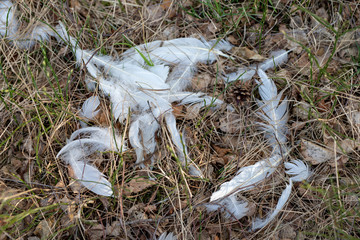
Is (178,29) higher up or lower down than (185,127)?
higher up

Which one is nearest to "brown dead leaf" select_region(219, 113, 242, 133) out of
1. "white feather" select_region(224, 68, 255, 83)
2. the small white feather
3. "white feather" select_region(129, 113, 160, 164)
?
"white feather" select_region(224, 68, 255, 83)

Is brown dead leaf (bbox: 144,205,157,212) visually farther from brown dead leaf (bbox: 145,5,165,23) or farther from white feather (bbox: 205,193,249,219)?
brown dead leaf (bbox: 145,5,165,23)

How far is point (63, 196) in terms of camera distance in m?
2.47

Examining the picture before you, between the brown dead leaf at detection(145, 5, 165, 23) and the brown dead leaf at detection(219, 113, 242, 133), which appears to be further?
the brown dead leaf at detection(145, 5, 165, 23)

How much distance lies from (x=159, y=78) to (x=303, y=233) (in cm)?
161

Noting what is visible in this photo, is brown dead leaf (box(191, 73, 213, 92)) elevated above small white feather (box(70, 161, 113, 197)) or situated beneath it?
elevated above

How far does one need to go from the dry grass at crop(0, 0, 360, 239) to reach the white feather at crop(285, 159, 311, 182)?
7cm

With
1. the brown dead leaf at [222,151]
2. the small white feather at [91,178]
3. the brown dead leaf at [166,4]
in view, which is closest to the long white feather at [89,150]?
the small white feather at [91,178]

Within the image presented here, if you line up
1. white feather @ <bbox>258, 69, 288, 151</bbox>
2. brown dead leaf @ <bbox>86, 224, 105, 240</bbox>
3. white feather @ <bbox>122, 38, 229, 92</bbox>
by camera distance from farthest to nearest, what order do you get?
white feather @ <bbox>122, 38, 229, 92</bbox> < white feather @ <bbox>258, 69, 288, 151</bbox> < brown dead leaf @ <bbox>86, 224, 105, 240</bbox>

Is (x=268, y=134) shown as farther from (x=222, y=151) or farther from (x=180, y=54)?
(x=180, y=54)

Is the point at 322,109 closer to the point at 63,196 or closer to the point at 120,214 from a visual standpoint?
the point at 120,214

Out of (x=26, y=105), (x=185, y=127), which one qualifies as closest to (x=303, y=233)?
(x=185, y=127)

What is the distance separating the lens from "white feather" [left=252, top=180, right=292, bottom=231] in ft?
7.95

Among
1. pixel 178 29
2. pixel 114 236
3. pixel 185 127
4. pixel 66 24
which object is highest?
pixel 66 24
